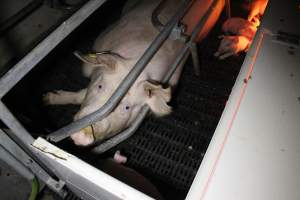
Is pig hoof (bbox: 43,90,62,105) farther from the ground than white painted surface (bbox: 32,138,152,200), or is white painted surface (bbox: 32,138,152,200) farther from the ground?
white painted surface (bbox: 32,138,152,200)

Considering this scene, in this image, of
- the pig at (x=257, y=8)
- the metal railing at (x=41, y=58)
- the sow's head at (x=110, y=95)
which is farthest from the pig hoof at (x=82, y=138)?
the pig at (x=257, y=8)

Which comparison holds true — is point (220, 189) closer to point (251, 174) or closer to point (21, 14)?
point (251, 174)

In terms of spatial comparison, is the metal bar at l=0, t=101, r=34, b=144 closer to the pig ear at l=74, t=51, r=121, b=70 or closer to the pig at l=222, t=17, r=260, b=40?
the pig ear at l=74, t=51, r=121, b=70

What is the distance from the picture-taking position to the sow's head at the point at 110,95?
72.8 inches

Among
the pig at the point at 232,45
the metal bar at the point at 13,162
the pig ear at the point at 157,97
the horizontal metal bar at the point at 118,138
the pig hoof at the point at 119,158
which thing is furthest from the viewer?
the pig at the point at 232,45

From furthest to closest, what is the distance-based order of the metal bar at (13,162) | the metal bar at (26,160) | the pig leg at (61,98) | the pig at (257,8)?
the pig at (257,8) → the pig leg at (61,98) → the metal bar at (13,162) → the metal bar at (26,160)

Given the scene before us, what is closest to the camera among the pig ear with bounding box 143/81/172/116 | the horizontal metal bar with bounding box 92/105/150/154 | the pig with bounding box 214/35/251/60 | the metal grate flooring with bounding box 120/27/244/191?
the pig ear with bounding box 143/81/172/116

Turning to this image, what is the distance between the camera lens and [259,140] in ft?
3.61

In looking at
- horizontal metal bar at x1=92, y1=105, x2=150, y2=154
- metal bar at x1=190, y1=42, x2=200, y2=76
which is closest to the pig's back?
metal bar at x1=190, y1=42, x2=200, y2=76

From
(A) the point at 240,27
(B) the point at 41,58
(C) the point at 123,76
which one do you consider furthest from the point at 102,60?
(A) the point at 240,27

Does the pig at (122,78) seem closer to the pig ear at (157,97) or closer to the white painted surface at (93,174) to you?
the pig ear at (157,97)

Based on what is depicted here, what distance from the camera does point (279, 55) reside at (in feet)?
4.57

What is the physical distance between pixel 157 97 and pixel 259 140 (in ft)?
3.03

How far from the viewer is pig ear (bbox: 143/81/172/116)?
5.74 feet
